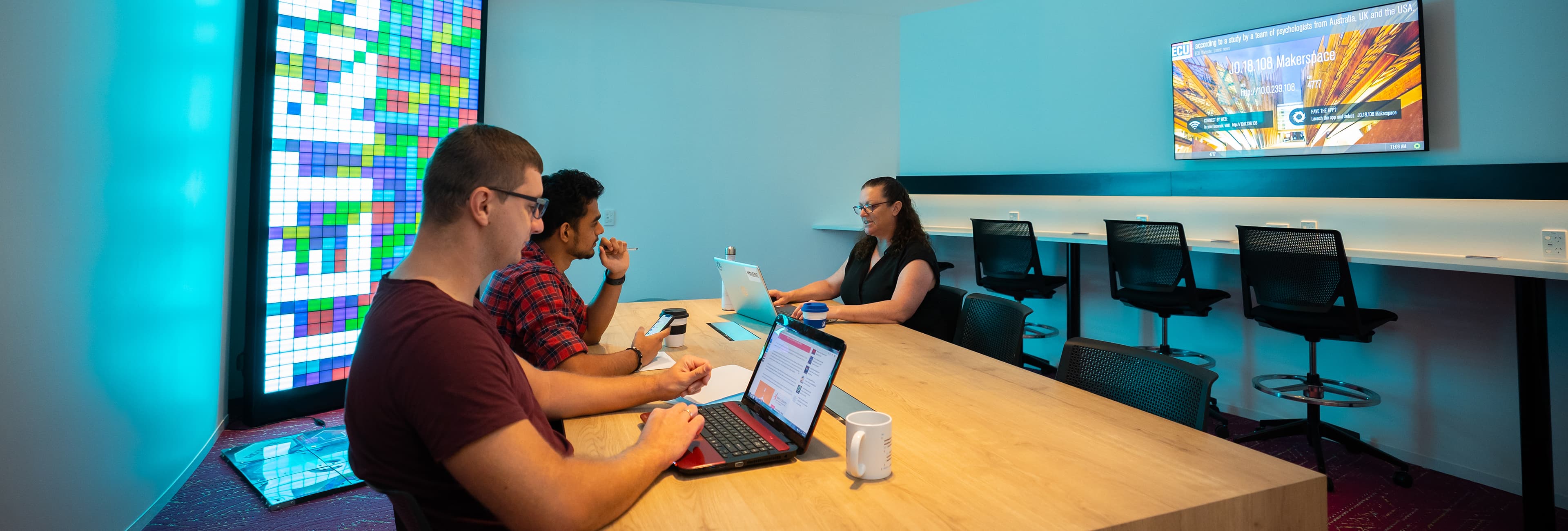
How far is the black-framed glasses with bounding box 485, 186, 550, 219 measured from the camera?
1116 millimetres

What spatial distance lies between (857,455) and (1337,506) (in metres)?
2.48

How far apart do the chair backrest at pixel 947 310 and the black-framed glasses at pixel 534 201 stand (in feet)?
5.95

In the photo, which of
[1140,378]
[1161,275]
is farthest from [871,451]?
[1161,275]

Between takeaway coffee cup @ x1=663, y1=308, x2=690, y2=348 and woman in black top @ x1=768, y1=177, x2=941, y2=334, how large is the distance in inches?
17.2

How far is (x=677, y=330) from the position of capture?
2.20 metres

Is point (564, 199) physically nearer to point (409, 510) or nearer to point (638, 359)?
point (638, 359)

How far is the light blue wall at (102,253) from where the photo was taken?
5.25 ft

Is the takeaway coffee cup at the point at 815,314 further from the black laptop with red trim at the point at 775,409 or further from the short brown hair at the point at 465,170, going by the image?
the short brown hair at the point at 465,170

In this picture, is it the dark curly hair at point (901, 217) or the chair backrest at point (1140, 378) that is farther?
the dark curly hair at point (901, 217)

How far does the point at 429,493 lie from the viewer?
1020mm

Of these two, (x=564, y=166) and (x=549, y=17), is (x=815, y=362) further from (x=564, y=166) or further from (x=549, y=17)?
(x=549, y=17)

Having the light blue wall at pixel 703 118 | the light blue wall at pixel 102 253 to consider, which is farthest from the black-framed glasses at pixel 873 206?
the light blue wall at pixel 703 118

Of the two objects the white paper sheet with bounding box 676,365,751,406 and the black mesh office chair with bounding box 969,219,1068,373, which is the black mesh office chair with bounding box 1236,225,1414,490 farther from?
the white paper sheet with bounding box 676,365,751,406

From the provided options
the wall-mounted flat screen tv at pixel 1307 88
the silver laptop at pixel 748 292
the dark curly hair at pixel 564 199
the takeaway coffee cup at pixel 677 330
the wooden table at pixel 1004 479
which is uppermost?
the wall-mounted flat screen tv at pixel 1307 88
